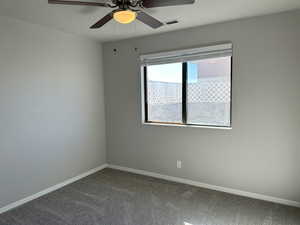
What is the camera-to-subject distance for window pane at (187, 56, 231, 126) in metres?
3.04

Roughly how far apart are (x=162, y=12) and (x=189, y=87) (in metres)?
1.24

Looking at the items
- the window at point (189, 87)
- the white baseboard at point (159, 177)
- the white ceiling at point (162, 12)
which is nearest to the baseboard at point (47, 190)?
the white baseboard at point (159, 177)

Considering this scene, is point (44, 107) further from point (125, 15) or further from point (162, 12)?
point (162, 12)

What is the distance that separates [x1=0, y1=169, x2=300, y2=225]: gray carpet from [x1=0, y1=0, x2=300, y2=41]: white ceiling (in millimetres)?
2386

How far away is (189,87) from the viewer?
3332 mm

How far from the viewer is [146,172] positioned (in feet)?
12.2

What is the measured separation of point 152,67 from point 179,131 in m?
1.21

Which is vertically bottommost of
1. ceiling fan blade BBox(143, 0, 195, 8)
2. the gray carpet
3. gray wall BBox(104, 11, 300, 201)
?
the gray carpet

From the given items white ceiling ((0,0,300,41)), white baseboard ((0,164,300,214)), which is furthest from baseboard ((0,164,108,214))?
white ceiling ((0,0,300,41))

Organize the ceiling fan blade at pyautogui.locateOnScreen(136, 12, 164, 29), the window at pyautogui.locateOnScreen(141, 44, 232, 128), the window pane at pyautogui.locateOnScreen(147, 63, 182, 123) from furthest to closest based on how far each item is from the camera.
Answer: the window pane at pyautogui.locateOnScreen(147, 63, 182, 123) → the window at pyautogui.locateOnScreen(141, 44, 232, 128) → the ceiling fan blade at pyautogui.locateOnScreen(136, 12, 164, 29)

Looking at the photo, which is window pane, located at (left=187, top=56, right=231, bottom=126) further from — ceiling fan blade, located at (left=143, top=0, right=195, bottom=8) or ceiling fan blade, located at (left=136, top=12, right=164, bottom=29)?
ceiling fan blade, located at (left=143, top=0, right=195, bottom=8)

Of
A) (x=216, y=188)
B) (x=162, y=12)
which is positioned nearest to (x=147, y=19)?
(x=162, y=12)

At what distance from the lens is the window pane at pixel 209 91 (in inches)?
120

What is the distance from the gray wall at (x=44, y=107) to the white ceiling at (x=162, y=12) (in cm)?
29
